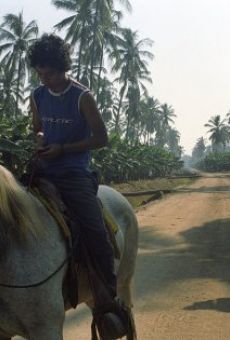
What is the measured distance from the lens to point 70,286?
116 inches

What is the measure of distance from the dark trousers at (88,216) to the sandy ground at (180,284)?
7.29 ft

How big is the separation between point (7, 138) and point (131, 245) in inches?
512

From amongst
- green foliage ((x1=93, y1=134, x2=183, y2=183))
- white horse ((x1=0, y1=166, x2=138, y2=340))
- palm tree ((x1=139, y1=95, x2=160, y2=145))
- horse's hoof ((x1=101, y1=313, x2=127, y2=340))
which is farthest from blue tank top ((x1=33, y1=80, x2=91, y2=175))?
palm tree ((x1=139, y1=95, x2=160, y2=145))

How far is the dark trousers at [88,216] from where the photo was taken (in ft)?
10.2

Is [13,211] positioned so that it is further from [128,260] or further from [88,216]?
[128,260]

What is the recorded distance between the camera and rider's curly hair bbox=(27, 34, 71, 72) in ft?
10.1

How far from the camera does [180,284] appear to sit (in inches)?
293

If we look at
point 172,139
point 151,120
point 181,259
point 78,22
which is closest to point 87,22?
point 78,22

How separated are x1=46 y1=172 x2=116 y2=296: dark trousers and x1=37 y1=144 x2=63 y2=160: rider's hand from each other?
6.4 inches

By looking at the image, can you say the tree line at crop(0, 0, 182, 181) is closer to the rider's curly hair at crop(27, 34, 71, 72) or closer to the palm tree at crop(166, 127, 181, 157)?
Result: the rider's curly hair at crop(27, 34, 71, 72)

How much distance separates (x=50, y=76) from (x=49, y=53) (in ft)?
0.52

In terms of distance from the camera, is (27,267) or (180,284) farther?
(180,284)

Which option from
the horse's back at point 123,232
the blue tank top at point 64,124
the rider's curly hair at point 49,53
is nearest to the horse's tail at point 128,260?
the horse's back at point 123,232

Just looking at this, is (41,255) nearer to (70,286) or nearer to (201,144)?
(70,286)
